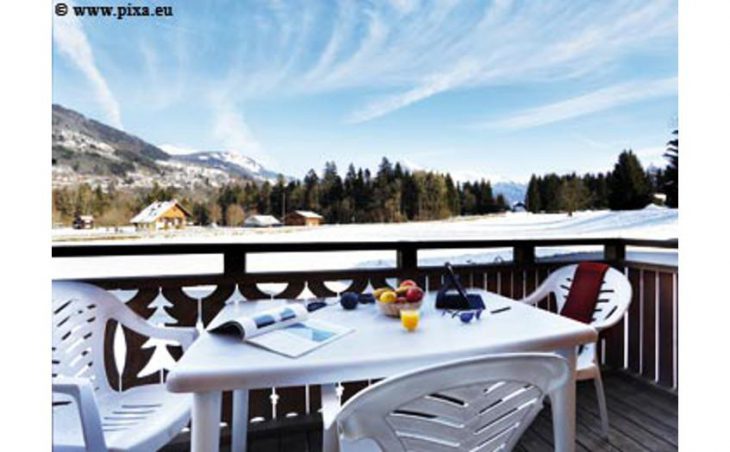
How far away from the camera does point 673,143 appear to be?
2592mm

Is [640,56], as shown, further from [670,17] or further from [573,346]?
[573,346]

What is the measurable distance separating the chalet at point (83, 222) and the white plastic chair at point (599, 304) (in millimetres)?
2296

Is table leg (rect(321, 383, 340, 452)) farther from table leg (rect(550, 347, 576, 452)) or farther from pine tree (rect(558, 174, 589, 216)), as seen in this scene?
pine tree (rect(558, 174, 589, 216))

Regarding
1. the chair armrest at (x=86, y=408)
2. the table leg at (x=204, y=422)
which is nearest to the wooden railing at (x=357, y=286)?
the chair armrest at (x=86, y=408)

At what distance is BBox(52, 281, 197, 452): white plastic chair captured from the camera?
3.85ft

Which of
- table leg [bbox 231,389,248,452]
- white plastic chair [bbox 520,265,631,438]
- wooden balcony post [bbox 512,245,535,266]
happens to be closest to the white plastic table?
table leg [bbox 231,389,248,452]

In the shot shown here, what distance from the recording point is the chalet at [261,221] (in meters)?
2.36

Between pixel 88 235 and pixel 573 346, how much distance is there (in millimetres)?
2141

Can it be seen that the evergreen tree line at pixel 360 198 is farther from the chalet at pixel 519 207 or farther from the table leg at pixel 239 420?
the table leg at pixel 239 420

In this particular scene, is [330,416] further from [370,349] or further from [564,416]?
[564,416]

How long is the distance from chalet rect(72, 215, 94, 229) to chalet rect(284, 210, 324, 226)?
3.15ft

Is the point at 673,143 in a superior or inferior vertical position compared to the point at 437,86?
inferior

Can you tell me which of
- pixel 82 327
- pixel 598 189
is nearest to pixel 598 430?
pixel 598 189
